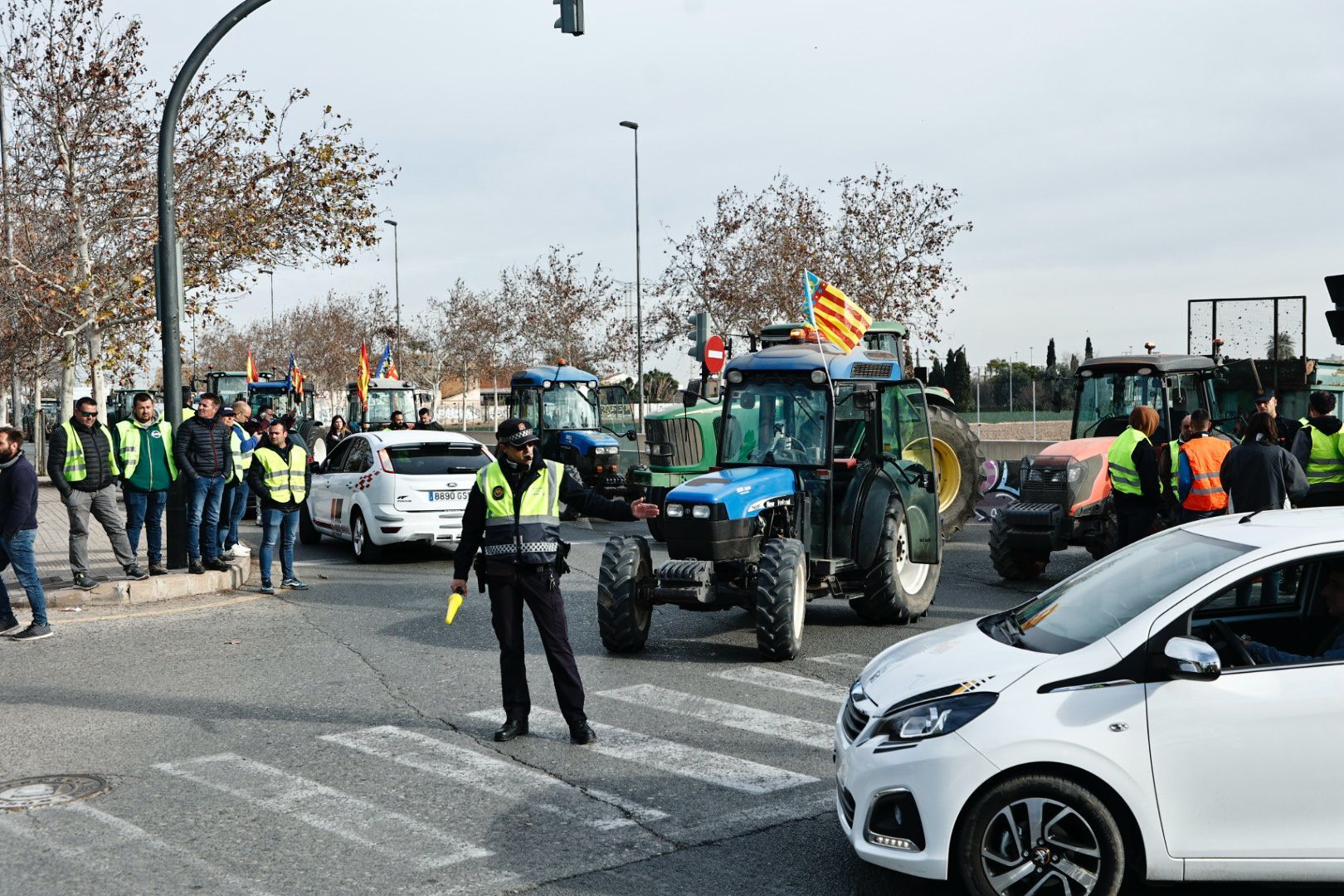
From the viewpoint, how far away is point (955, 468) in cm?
1619

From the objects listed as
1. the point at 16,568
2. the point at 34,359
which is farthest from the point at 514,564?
the point at 34,359

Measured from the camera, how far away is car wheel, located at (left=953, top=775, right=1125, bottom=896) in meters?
4.37

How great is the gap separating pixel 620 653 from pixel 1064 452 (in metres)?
6.00

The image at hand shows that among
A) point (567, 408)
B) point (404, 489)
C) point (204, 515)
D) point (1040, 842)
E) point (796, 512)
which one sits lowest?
point (1040, 842)

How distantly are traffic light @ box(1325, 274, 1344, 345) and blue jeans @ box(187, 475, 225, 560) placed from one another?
1073 centimetres

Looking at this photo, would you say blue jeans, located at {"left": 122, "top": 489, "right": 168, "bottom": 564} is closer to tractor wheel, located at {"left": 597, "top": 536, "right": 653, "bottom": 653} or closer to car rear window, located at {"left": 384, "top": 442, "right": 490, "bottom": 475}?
car rear window, located at {"left": 384, "top": 442, "right": 490, "bottom": 475}

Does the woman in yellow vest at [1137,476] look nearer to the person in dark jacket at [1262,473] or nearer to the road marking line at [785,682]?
the person in dark jacket at [1262,473]

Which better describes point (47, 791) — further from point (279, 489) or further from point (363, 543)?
point (363, 543)

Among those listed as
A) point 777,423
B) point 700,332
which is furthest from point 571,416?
point 777,423

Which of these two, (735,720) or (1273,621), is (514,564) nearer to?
(735,720)

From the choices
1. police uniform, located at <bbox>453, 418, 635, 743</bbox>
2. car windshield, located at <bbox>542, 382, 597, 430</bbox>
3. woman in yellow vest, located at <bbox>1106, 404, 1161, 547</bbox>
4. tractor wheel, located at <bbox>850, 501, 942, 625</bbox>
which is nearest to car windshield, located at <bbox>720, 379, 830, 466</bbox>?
tractor wheel, located at <bbox>850, 501, 942, 625</bbox>

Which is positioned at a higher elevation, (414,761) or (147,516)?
(147,516)

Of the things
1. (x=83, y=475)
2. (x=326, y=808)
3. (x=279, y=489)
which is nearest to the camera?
(x=326, y=808)

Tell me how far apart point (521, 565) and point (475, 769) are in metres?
1.12
